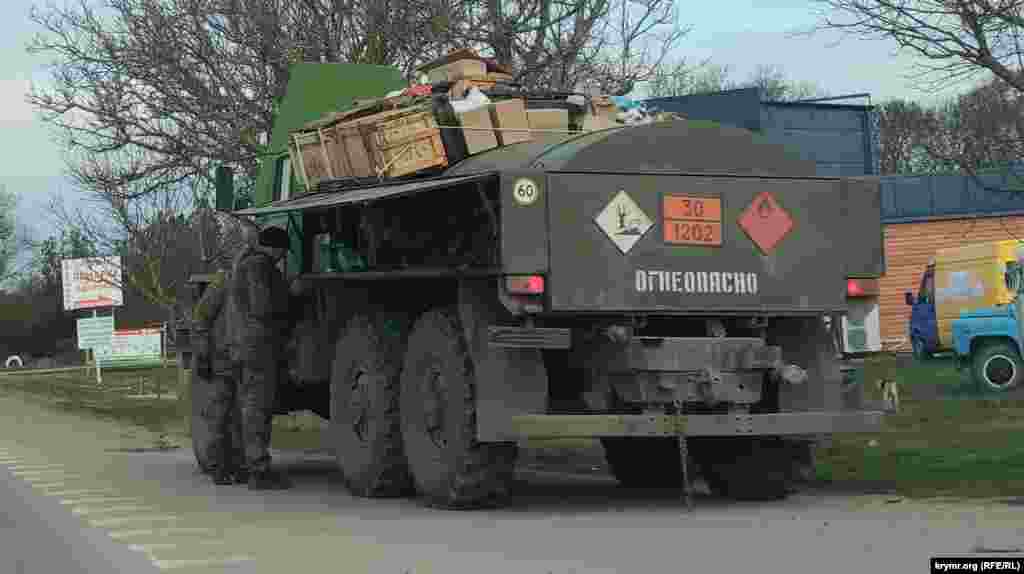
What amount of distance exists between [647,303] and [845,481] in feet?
10.1

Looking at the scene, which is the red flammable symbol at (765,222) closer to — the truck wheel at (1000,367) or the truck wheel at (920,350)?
the truck wheel at (1000,367)

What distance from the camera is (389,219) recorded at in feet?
40.9

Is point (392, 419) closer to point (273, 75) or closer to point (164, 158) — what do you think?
point (273, 75)

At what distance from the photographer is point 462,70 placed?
13219 millimetres

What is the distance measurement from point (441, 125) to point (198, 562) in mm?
4084

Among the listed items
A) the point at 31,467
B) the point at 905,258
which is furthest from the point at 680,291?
the point at 905,258

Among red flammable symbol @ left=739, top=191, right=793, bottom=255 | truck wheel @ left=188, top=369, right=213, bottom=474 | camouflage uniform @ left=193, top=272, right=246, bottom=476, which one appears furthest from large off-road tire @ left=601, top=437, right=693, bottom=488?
truck wheel @ left=188, top=369, right=213, bottom=474

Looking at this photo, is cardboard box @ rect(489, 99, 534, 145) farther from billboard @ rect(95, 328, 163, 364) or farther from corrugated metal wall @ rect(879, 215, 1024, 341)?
billboard @ rect(95, 328, 163, 364)

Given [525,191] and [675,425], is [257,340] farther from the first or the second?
[675,425]

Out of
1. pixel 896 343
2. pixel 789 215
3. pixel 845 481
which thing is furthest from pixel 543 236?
pixel 896 343

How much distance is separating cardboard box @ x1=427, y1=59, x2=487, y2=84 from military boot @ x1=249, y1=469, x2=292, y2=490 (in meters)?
3.62

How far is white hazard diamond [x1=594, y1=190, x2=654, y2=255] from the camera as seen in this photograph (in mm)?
10914

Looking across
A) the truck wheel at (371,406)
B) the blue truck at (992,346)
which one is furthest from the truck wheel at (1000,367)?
the truck wheel at (371,406)

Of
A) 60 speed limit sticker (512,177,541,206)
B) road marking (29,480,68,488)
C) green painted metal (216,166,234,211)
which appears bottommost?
road marking (29,480,68,488)
